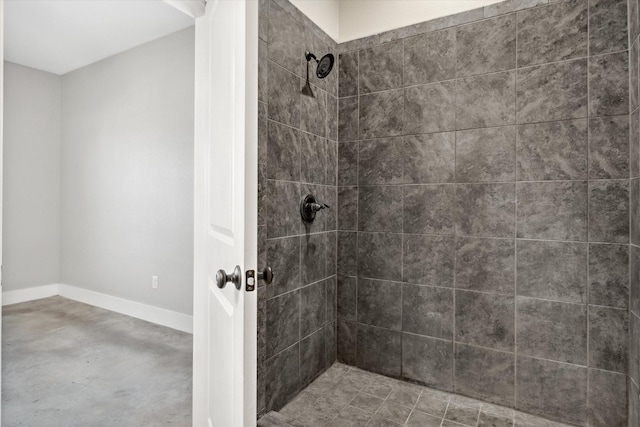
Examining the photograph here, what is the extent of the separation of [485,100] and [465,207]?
611 millimetres

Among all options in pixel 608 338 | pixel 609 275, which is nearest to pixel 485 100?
pixel 609 275

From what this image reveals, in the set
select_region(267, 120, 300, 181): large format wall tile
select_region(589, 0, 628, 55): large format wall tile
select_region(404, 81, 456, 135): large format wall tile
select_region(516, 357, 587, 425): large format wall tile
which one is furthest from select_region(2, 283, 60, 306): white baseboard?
select_region(589, 0, 628, 55): large format wall tile

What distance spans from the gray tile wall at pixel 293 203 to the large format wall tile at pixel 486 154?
82cm

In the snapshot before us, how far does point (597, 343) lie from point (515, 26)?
66.7 inches

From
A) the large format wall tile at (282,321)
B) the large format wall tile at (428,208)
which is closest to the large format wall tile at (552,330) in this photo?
the large format wall tile at (428,208)

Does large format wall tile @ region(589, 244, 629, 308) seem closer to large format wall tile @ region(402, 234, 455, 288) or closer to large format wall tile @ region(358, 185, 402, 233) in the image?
large format wall tile @ region(402, 234, 455, 288)

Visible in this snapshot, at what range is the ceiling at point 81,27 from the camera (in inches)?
117

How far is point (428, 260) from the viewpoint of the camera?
2195mm

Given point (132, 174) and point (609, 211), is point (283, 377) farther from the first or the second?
point (132, 174)

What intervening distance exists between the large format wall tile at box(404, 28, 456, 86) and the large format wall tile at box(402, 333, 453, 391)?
158 centimetres

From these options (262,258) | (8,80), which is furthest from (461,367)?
(8,80)

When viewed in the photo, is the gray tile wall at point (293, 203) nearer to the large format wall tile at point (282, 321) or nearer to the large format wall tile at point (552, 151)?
the large format wall tile at point (282, 321)

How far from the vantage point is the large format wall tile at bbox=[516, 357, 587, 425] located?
5.98 feet

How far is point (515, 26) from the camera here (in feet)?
6.39
